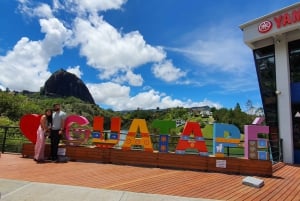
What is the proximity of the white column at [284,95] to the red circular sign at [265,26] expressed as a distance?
0.61 m

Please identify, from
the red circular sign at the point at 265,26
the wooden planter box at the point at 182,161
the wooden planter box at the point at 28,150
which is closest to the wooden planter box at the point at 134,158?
the wooden planter box at the point at 182,161

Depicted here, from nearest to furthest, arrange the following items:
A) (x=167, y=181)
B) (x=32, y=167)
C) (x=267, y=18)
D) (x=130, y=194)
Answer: (x=130, y=194), (x=167, y=181), (x=32, y=167), (x=267, y=18)

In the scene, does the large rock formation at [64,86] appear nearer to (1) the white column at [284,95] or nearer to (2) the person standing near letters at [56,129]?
(2) the person standing near letters at [56,129]

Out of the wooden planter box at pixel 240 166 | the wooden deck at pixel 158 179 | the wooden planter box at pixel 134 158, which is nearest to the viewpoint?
the wooden deck at pixel 158 179

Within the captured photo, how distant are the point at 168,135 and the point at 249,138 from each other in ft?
8.50

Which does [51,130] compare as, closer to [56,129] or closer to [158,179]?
[56,129]

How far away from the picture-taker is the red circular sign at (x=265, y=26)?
11797mm

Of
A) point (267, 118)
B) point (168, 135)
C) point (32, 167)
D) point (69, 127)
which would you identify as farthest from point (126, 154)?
point (267, 118)

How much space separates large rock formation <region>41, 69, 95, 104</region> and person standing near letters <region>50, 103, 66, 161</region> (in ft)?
431

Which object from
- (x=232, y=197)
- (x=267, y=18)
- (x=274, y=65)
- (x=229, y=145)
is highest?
(x=267, y=18)

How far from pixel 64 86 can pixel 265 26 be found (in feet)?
468

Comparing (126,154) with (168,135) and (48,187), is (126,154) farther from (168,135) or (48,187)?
(48,187)

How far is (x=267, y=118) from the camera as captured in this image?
41.3 feet

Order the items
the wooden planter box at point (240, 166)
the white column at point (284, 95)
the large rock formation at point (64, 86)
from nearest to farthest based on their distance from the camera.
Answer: the wooden planter box at point (240, 166)
the white column at point (284, 95)
the large rock formation at point (64, 86)
